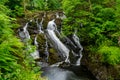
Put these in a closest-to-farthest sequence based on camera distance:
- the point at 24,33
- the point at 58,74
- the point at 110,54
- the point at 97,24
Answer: the point at 110,54
the point at 58,74
the point at 97,24
the point at 24,33

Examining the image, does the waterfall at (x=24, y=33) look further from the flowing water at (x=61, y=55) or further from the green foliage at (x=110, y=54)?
the green foliage at (x=110, y=54)

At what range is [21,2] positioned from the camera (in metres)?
33.9

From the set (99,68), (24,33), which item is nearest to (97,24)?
(99,68)

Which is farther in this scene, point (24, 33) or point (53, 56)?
point (24, 33)

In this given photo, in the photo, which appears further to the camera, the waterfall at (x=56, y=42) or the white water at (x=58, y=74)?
the waterfall at (x=56, y=42)

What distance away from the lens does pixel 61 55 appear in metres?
21.8

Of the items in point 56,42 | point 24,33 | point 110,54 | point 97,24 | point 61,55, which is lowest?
point 61,55

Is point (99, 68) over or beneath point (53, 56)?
beneath

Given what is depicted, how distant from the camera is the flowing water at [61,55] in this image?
1850 centimetres

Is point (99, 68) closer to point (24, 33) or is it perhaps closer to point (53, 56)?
point (53, 56)

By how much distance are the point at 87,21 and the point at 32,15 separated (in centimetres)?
1108

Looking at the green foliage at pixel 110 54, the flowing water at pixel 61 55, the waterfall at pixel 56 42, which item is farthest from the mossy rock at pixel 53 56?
the green foliage at pixel 110 54

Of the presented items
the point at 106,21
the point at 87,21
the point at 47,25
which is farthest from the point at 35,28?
the point at 106,21

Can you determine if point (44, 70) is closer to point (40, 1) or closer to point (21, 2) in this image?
point (21, 2)
